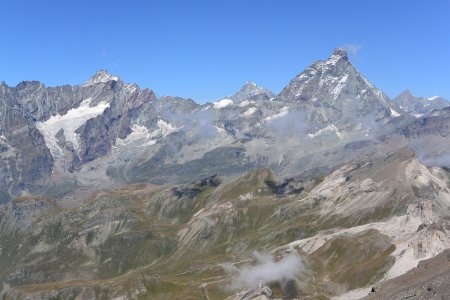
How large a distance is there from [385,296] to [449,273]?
64.4 feet

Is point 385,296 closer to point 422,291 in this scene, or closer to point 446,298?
point 422,291

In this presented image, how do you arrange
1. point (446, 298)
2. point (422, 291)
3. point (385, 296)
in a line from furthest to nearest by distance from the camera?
point (385, 296) < point (422, 291) < point (446, 298)

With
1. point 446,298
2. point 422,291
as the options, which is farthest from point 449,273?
point 446,298

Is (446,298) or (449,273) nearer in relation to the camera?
(446,298)

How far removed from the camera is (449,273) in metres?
186

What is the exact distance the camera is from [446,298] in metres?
162

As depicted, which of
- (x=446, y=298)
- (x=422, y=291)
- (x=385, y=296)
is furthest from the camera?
(x=385, y=296)

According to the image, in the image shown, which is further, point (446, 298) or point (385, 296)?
point (385, 296)

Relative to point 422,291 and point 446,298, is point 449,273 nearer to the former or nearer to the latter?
point 422,291

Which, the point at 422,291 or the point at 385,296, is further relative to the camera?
the point at 385,296

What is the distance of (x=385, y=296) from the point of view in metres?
196

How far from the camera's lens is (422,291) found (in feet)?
583

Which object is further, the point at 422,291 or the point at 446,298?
the point at 422,291

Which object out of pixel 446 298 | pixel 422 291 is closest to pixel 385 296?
pixel 422 291
